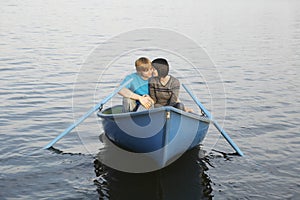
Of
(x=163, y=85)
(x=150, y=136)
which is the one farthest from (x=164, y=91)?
(x=150, y=136)

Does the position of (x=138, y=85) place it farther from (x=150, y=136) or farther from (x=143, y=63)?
(x=150, y=136)

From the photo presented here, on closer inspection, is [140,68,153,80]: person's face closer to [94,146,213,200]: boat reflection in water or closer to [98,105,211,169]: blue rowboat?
[98,105,211,169]: blue rowboat

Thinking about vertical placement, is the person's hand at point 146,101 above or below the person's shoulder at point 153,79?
below

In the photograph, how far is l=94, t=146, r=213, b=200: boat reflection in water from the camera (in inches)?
283

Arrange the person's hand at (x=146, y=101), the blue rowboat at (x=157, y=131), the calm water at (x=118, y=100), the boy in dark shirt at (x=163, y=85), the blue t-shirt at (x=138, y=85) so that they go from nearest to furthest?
the blue rowboat at (x=157, y=131)
the calm water at (x=118, y=100)
the person's hand at (x=146, y=101)
the boy in dark shirt at (x=163, y=85)
the blue t-shirt at (x=138, y=85)

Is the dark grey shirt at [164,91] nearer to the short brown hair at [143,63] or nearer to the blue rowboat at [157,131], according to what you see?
the short brown hair at [143,63]

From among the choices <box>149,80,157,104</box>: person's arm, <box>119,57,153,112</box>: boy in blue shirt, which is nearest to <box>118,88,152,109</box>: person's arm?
<box>119,57,153,112</box>: boy in blue shirt

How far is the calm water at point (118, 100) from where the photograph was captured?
24.6 ft

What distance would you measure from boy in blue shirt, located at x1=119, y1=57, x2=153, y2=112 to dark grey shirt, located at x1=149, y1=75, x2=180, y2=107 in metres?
0.13

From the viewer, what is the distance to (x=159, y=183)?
24.9 ft

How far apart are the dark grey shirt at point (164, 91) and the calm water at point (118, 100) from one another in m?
1.16

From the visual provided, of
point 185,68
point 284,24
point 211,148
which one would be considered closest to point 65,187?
point 211,148

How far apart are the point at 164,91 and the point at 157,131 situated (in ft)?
4.62

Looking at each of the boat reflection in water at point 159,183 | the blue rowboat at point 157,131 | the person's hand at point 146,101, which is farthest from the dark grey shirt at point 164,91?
the boat reflection in water at point 159,183
